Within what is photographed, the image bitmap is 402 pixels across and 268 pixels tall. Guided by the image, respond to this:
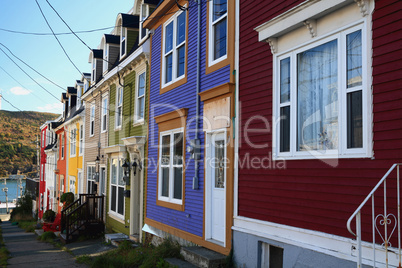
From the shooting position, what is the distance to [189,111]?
1059 cm

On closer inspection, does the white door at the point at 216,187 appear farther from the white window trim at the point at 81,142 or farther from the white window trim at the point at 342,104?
the white window trim at the point at 81,142

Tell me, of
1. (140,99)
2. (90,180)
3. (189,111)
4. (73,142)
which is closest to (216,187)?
(189,111)

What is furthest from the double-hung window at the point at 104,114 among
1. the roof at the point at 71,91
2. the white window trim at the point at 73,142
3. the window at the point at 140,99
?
the roof at the point at 71,91

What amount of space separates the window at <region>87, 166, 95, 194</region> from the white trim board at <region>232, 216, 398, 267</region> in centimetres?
1467

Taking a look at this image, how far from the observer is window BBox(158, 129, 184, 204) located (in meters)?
11.1

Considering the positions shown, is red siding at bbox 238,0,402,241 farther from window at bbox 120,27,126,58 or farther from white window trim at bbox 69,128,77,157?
white window trim at bbox 69,128,77,157

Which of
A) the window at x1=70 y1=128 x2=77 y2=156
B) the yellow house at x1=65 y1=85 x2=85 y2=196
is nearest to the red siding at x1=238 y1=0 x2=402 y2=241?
the yellow house at x1=65 y1=85 x2=85 y2=196

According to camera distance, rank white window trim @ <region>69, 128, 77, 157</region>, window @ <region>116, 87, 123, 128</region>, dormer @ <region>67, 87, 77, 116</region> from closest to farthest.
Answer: window @ <region>116, 87, 123, 128</region> < white window trim @ <region>69, 128, 77, 157</region> < dormer @ <region>67, 87, 77, 116</region>

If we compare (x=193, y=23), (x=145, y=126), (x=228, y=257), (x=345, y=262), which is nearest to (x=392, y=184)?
(x=345, y=262)

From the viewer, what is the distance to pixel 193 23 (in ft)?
35.0

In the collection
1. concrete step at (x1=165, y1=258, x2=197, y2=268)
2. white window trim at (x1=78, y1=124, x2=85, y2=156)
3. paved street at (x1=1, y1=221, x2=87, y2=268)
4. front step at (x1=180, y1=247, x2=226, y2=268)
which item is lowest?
paved street at (x1=1, y1=221, x2=87, y2=268)

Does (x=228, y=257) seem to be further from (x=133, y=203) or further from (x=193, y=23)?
(x=133, y=203)

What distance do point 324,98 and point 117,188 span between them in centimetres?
1217

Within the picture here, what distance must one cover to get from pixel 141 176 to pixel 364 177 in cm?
1002
